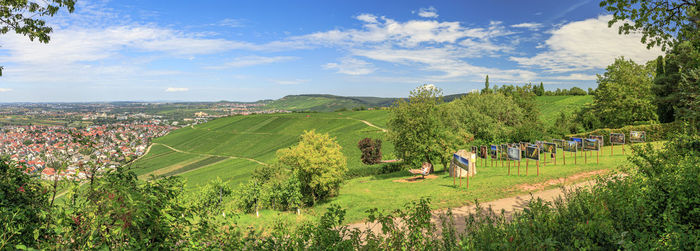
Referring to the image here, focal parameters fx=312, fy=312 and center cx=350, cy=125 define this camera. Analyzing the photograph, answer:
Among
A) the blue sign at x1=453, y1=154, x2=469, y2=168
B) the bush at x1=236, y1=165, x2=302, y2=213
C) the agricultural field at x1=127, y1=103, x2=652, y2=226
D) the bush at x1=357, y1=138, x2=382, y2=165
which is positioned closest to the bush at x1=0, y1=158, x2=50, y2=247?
the agricultural field at x1=127, y1=103, x2=652, y2=226

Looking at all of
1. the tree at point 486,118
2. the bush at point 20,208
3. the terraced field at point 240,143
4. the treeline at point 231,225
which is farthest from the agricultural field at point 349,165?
the tree at point 486,118

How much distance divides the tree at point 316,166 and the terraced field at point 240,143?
2401 centimetres

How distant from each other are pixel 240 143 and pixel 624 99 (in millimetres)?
84470

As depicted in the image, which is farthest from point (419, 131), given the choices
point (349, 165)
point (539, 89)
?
point (539, 89)

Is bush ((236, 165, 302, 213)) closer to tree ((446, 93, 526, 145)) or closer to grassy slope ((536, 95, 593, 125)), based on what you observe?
tree ((446, 93, 526, 145))

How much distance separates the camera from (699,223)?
5.88 m

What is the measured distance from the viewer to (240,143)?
89.2 meters

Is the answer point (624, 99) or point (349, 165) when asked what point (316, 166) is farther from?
point (624, 99)

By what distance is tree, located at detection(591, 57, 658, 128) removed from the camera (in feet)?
150

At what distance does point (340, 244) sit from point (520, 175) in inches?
793

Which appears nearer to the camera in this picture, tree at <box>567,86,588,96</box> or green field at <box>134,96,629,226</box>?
green field at <box>134,96,629,226</box>

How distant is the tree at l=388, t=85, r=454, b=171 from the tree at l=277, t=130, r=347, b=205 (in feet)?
28.0

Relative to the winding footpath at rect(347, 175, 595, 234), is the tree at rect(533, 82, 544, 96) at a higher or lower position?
higher

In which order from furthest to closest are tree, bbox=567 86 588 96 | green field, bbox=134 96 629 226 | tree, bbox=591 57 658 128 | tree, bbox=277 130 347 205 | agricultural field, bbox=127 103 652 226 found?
1. tree, bbox=567 86 588 96
2. tree, bbox=591 57 658 128
3. tree, bbox=277 130 347 205
4. green field, bbox=134 96 629 226
5. agricultural field, bbox=127 103 652 226
